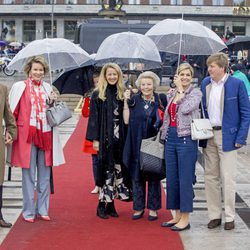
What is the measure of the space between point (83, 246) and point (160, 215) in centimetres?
154

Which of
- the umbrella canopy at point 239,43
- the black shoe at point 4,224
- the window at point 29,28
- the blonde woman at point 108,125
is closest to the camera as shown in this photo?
the black shoe at point 4,224

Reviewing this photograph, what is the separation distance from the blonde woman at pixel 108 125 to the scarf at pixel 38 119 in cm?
47

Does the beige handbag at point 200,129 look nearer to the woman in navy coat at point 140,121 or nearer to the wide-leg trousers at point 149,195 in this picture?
the woman in navy coat at point 140,121

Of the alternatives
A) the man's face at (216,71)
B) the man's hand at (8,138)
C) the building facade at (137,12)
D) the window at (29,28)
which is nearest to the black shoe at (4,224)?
the man's hand at (8,138)

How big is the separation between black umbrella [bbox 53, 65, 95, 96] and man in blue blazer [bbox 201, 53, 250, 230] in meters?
3.52

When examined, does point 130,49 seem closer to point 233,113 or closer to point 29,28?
point 233,113

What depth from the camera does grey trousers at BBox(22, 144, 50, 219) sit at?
280 inches

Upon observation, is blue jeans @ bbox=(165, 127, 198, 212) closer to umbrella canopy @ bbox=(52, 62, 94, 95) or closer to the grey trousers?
the grey trousers

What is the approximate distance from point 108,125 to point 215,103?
1.18 m

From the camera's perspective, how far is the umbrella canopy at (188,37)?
31.8 ft

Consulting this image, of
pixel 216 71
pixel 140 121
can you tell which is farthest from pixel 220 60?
pixel 140 121

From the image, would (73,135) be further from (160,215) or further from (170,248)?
(170,248)

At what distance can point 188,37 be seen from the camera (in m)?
9.97

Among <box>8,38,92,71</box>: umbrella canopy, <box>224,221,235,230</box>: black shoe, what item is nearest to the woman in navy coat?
<box>224,221,235,230</box>: black shoe
